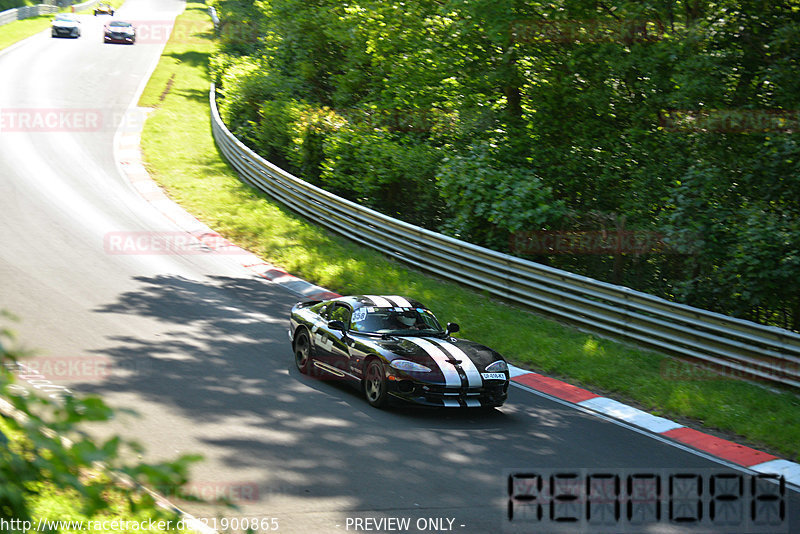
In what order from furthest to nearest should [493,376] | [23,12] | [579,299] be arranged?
[23,12] → [579,299] → [493,376]

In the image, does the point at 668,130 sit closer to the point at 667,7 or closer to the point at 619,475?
the point at 667,7

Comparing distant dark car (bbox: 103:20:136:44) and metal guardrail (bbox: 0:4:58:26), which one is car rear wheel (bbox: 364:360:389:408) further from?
metal guardrail (bbox: 0:4:58:26)

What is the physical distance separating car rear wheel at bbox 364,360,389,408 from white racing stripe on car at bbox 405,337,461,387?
656 mm

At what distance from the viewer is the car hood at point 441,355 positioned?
942 cm

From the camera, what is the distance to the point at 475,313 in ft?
45.6

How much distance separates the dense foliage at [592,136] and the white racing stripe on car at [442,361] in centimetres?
554

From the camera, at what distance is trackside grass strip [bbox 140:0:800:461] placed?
10.1 metres

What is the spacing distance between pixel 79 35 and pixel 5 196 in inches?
1326

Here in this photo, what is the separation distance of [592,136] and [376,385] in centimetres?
1009

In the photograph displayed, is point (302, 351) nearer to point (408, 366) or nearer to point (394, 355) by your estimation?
point (394, 355)

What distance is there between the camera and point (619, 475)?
26.0 ft

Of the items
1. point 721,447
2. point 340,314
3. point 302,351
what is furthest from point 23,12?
point 721,447

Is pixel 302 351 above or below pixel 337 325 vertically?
below

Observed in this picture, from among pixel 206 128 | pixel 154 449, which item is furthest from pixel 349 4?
pixel 154 449
